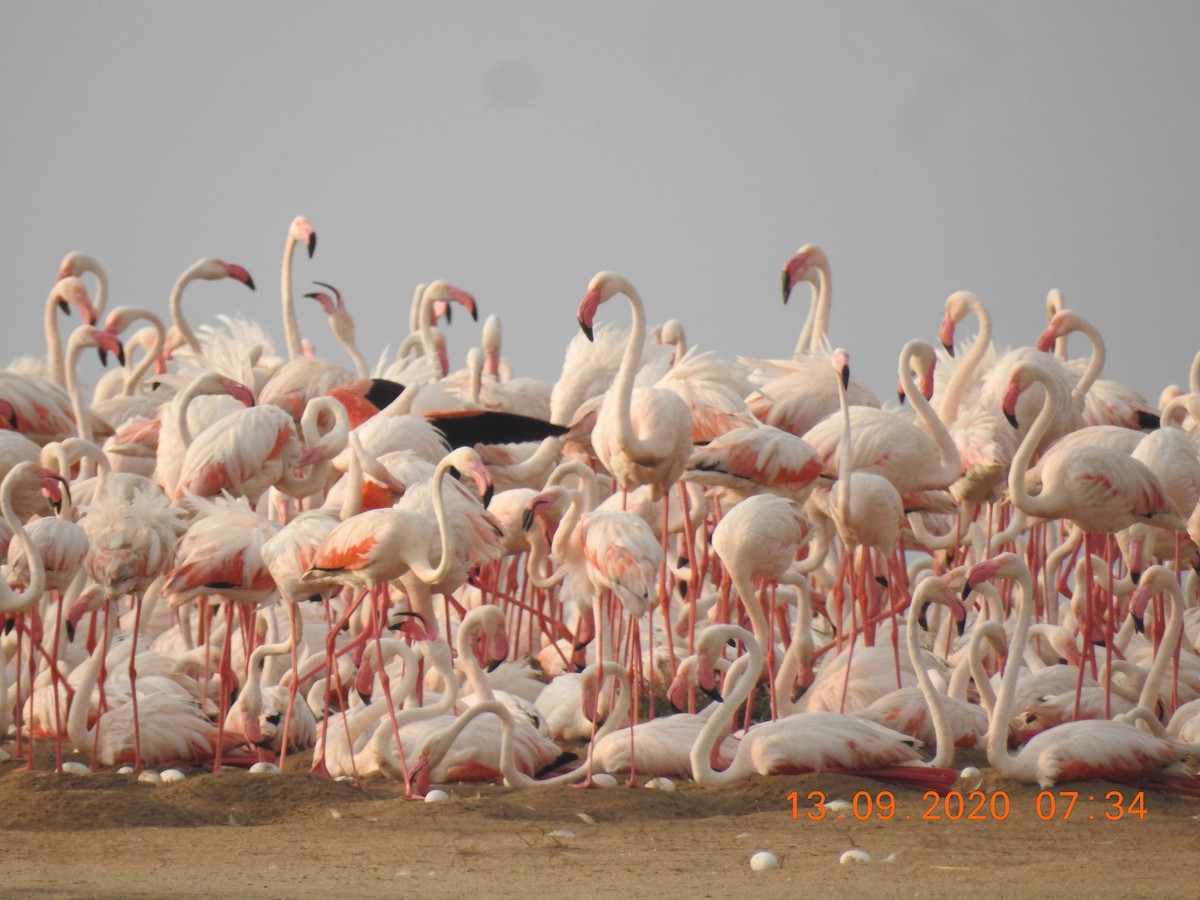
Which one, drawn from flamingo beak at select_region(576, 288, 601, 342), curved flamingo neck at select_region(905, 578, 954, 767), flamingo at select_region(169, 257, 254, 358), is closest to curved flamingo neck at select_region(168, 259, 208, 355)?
flamingo at select_region(169, 257, 254, 358)

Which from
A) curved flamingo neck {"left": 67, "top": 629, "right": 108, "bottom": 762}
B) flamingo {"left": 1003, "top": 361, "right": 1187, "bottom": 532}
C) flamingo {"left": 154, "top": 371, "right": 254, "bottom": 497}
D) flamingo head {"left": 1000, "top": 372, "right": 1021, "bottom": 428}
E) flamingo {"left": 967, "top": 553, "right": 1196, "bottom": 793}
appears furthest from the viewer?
flamingo {"left": 154, "top": 371, "right": 254, "bottom": 497}

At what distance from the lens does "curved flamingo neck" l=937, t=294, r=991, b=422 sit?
1020 cm

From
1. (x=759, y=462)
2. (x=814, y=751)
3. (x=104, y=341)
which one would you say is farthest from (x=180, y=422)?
(x=814, y=751)

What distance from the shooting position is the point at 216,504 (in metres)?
8.06

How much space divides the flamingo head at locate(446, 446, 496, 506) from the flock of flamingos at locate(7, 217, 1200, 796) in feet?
0.11

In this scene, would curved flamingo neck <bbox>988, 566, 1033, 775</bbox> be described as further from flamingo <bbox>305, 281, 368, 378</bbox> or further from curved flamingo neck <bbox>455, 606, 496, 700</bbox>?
flamingo <bbox>305, 281, 368, 378</bbox>

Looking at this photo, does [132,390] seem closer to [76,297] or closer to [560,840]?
[76,297]

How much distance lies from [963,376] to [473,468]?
376 centimetres

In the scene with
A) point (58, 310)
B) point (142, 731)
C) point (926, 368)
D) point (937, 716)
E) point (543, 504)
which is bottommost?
point (142, 731)

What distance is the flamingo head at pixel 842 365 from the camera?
853 cm

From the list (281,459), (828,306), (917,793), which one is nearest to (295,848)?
(917,793)

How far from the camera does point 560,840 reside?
236 inches

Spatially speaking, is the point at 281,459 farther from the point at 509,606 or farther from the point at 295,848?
the point at 295,848

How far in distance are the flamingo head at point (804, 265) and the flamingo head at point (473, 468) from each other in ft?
13.1
